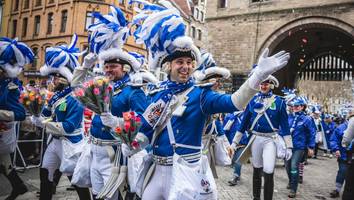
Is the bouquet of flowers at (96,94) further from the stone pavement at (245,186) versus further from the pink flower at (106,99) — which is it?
the stone pavement at (245,186)

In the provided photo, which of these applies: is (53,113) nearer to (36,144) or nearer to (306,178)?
(36,144)

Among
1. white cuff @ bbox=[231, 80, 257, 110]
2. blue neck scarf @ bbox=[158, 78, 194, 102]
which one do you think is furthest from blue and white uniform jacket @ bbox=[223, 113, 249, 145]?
white cuff @ bbox=[231, 80, 257, 110]

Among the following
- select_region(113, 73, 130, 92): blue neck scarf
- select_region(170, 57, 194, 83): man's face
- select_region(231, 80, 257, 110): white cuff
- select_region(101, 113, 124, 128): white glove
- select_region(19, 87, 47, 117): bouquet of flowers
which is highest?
select_region(170, 57, 194, 83): man's face

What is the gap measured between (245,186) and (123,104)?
4.97 m

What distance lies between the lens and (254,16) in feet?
67.2

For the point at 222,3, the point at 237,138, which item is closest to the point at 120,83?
the point at 237,138

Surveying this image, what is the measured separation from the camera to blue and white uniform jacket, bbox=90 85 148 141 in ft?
11.7

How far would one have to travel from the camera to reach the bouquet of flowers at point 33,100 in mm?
4450

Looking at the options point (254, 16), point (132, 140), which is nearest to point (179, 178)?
point (132, 140)

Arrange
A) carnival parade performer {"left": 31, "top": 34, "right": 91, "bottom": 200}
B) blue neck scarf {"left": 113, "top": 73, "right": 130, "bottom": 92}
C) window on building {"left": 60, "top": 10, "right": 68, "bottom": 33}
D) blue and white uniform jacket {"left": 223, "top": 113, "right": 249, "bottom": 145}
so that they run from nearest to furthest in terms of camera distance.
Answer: blue neck scarf {"left": 113, "top": 73, "right": 130, "bottom": 92} < carnival parade performer {"left": 31, "top": 34, "right": 91, "bottom": 200} < blue and white uniform jacket {"left": 223, "top": 113, "right": 249, "bottom": 145} < window on building {"left": 60, "top": 10, "right": 68, "bottom": 33}

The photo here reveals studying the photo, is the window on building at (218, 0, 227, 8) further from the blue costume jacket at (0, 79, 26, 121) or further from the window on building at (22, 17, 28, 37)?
the window on building at (22, 17, 28, 37)

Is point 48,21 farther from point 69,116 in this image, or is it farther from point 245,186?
point 69,116

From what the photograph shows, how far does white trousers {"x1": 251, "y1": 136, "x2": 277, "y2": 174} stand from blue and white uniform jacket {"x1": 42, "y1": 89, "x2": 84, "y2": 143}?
310 centimetres

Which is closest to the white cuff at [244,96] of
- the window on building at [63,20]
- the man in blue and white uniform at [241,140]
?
the man in blue and white uniform at [241,140]
